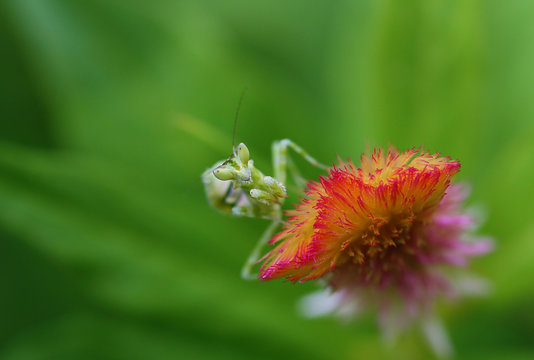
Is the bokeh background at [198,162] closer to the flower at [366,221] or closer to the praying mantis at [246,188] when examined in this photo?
the praying mantis at [246,188]

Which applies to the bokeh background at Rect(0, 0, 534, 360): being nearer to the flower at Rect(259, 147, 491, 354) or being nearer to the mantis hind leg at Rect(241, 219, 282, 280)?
the mantis hind leg at Rect(241, 219, 282, 280)

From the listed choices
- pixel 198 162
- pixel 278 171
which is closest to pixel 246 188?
pixel 278 171

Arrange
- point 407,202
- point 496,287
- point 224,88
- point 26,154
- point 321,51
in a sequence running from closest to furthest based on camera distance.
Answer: point 407,202, point 26,154, point 496,287, point 224,88, point 321,51

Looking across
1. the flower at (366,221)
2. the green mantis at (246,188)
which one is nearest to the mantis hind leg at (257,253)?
the green mantis at (246,188)

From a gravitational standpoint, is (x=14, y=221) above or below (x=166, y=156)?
below

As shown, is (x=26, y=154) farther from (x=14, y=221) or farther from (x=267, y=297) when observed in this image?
(x=267, y=297)

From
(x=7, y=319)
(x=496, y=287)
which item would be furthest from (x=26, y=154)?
(x=496, y=287)
